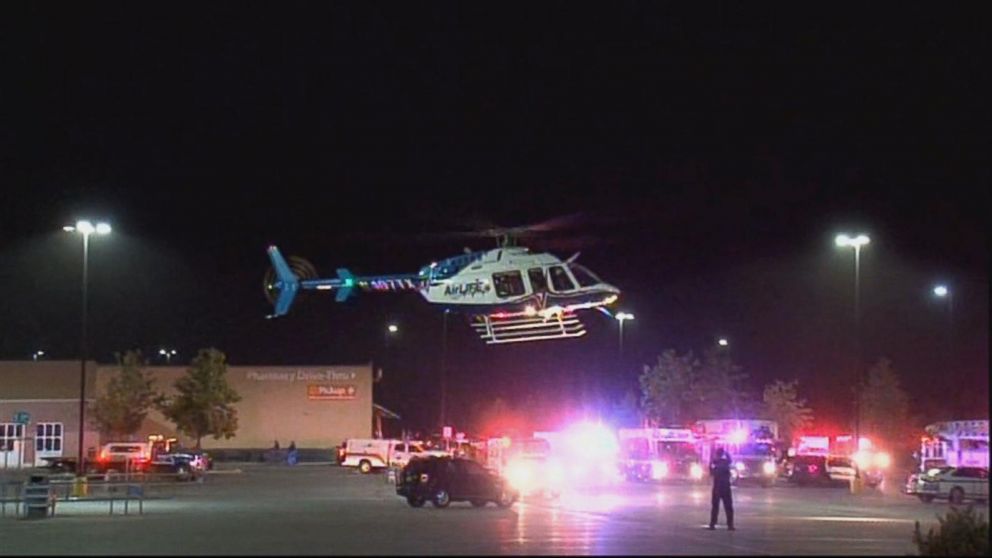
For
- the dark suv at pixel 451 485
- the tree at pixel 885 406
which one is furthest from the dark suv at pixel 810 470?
the dark suv at pixel 451 485

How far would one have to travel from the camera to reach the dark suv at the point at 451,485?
3866 cm

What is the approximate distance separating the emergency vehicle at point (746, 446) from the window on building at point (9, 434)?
128 ft

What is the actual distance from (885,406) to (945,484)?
1244 centimetres

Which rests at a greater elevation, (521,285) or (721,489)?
(521,285)

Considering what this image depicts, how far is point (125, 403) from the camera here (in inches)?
3438

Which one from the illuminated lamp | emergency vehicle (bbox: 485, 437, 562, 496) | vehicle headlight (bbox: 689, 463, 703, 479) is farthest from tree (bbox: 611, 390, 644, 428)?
emergency vehicle (bbox: 485, 437, 562, 496)

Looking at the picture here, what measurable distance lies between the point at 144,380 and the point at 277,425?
35.7ft

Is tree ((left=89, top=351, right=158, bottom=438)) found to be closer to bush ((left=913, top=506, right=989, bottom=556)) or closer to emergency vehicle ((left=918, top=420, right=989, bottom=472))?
emergency vehicle ((left=918, top=420, right=989, bottom=472))

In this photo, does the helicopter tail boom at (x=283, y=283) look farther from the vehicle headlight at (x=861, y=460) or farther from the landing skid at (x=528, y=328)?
the vehicle headlight at (x=861, y=460)

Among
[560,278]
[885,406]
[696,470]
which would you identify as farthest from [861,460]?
[560,278]

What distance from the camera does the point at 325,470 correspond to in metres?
73.1

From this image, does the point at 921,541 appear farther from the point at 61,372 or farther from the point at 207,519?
the point at 61,372

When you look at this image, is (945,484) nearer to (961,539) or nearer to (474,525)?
(474,525)

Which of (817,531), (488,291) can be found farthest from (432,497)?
(817,531)
